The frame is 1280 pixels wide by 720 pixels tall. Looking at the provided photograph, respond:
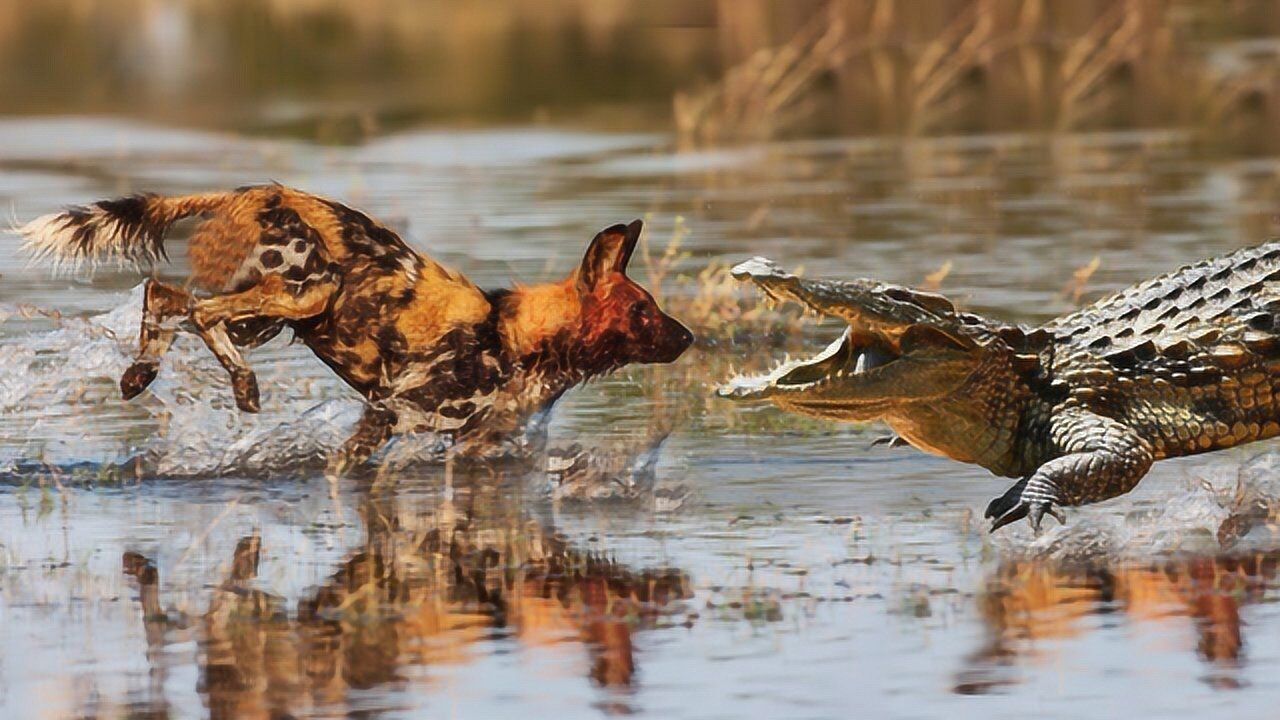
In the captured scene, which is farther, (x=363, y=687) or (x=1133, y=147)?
(x=1133, y=147)

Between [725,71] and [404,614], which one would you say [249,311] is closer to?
[404,614]

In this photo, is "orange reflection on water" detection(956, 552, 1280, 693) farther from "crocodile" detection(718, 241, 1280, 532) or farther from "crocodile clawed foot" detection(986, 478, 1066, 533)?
"crocodile" detection(718, 241, 1280, 532)

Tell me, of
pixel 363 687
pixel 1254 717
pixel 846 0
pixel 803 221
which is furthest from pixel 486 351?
pixel 846 0

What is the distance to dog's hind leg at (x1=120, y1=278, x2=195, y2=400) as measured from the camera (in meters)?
9.76

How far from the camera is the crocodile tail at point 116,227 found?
32.9ft

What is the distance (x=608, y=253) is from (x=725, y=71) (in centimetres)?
1095

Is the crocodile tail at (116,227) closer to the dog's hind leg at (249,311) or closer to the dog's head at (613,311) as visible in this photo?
the dog's hind leg at (249,311)

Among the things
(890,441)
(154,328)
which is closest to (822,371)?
(890,441)

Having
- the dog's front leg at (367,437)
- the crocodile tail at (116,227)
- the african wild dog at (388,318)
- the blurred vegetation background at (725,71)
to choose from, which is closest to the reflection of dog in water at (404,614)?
the dog's front leg at (367,437)

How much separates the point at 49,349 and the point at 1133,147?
9864 millimetres

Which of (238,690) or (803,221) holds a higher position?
(803,221)

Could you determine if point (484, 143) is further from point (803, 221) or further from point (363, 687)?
point (363, 687)

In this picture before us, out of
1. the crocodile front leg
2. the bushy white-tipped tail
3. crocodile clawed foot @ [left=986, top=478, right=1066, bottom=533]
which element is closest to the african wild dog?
the bushy white-tipped tail

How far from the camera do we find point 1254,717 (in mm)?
6367
